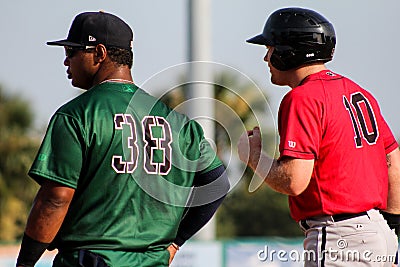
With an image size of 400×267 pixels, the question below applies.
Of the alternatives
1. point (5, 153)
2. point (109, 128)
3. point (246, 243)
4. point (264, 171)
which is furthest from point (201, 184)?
point (5, 153)

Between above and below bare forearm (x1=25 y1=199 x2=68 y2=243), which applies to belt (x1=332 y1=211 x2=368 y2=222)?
below

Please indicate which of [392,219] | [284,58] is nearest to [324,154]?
[284,58]

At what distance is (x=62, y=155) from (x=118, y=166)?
301 millimetres

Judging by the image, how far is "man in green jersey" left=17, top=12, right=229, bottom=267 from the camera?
15.8ft

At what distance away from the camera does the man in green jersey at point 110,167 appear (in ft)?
A: 15.8

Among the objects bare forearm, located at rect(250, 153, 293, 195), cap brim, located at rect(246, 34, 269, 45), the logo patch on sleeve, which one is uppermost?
cap brim, located at rect(246, 34, 269, 45)

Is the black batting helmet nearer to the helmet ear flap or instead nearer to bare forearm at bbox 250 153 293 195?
the helmet ear flap

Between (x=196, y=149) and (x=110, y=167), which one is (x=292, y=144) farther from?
(x=110, y=167)

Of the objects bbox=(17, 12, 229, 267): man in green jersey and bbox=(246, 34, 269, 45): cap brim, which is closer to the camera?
bbox=(17, 12, 229, 267): man in green jersey

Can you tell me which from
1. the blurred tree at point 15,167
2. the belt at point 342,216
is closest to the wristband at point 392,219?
the belt at point 342,216

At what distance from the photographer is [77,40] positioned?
5.24m

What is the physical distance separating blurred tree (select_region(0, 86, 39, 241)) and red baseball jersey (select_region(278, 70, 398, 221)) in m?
20.7

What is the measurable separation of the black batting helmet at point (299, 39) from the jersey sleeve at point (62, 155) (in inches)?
51.7

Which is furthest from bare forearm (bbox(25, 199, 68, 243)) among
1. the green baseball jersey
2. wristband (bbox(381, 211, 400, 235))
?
wristband (bbox(381, 211, 400, 235))
